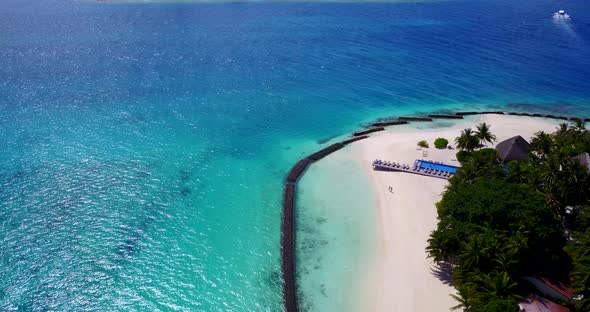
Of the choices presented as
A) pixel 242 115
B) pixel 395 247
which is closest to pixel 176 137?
pixel 242 115

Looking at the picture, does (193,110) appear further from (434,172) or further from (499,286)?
(499,286)

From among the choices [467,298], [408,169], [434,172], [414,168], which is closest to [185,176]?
[408,169]

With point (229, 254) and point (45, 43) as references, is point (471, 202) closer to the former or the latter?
point (229, 254)

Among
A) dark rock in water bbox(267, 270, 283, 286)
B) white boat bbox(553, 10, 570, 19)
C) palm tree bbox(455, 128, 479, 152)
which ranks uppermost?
white boat bbox(553, 10, 570, 19)

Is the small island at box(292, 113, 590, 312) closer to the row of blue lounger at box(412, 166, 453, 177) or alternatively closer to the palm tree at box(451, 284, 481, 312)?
the palm tree at box(451, 284, 481, 312)

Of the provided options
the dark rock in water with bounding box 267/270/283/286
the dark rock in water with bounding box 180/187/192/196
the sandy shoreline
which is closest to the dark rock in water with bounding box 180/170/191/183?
the dark rock in water with bounding box 180/187/192/196

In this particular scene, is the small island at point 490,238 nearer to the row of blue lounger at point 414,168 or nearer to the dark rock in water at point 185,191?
the row of blue lounger at point 414,168
